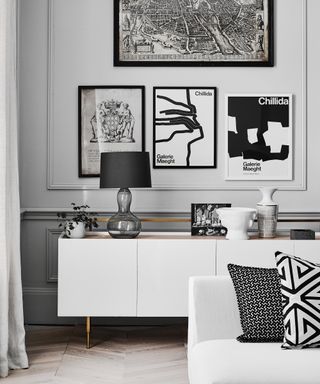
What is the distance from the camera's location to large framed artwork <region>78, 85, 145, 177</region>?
4.17 metres

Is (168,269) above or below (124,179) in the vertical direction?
below

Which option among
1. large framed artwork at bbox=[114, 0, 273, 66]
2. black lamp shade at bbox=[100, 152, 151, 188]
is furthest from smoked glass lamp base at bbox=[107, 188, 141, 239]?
large framed artwork at bbox=[114, 0, 273, 66]

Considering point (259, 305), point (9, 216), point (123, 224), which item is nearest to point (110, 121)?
point (123, 224)

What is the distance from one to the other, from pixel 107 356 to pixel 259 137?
1.70m

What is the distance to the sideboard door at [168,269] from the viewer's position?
12.2 feet

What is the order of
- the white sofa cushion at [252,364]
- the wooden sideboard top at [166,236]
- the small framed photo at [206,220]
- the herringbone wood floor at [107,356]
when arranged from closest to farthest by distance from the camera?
the white sofa cushion at [252,364], the herringbone wood floor at [107,356], the wooden sideboard top at [166,236], the small framed photo at [206,220]

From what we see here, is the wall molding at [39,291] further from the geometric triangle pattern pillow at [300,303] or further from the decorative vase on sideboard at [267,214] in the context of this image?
the geometric triangle pattern pillow at [300,303]

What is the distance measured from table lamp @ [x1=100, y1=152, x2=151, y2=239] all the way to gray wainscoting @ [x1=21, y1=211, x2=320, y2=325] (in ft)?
1.40

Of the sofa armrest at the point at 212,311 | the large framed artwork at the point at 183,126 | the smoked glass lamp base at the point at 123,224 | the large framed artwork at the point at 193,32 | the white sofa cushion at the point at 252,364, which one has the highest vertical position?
the large framed artwork at the point at 193,32

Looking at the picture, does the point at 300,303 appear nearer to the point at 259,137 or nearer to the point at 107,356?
the point at 107,356

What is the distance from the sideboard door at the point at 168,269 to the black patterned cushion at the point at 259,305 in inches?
41.9

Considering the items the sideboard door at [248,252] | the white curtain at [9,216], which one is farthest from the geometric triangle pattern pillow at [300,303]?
the white curtain at [9,216]

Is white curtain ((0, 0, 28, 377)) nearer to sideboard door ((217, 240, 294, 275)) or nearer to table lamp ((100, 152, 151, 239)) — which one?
table lamp ((100, 152, 151, 239))

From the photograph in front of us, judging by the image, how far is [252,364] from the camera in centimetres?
227
